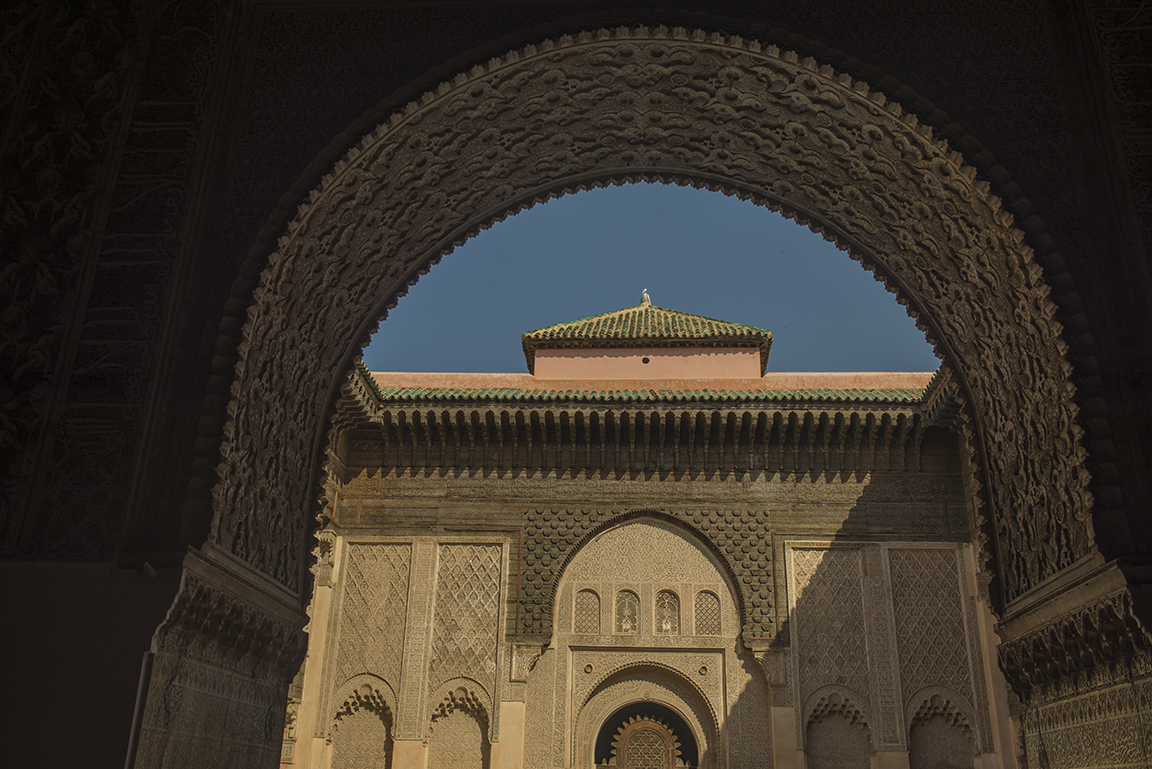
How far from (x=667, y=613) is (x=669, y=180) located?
20.0 ft

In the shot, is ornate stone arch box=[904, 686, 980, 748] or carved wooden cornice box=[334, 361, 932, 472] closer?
ornate stone arch box=[904, 686, 980, 748]

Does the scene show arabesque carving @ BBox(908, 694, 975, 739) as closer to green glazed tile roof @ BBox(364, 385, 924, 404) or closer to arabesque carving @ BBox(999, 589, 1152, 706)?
green glazed tile roof @ BBox(364, 385, 924, 404)

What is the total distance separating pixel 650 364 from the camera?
12.5m

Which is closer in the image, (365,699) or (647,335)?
(365,699)

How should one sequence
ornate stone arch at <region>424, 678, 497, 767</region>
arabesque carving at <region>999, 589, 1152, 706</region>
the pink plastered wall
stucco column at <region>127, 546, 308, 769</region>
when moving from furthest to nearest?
the pink plastered wall, ornate stone arch at <region>424, 678, 497, 767</region>, stucco column at <region>127, 546, 308, 769</region>, arabesque carving at <region>999, 589, 1152, 706</region>

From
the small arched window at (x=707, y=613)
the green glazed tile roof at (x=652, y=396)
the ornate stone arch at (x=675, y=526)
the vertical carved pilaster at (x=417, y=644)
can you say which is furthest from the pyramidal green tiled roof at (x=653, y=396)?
the small arched window at (x=707, y=613)

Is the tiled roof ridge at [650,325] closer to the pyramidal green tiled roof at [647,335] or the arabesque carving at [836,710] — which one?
the pyramidal green tiled roof at [647,335]

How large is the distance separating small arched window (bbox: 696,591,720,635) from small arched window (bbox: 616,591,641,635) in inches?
25.6

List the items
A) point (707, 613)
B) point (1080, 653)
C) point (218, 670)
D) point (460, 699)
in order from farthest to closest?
point (707, 613)
point (460, 699)
point (218, 670)
point (1080, 653)

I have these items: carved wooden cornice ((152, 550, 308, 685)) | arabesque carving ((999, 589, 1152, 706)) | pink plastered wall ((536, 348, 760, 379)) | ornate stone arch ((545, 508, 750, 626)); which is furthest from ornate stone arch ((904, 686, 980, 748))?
carved wooden cornice ((152, 550, 308, 685))

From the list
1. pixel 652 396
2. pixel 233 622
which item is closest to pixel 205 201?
pixel 233 622

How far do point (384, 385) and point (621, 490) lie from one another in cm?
368

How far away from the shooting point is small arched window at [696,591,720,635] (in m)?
10.1

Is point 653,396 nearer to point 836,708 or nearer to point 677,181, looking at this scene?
point 836,708
